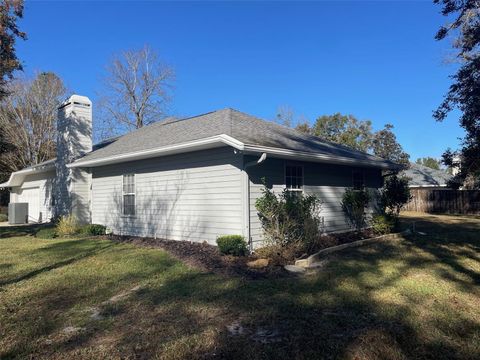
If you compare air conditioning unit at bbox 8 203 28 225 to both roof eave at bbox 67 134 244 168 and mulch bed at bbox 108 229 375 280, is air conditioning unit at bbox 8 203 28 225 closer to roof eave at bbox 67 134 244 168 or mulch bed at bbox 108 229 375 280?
roof eave at bbox 67 134 244 168

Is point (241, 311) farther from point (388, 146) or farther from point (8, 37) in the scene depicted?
point (388, 146)

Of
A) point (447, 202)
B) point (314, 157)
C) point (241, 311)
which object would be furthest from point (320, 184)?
point (447, 202)

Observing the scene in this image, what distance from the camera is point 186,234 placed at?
11.6 meters

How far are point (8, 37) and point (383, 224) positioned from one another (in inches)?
581

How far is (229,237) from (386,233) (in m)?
6.39

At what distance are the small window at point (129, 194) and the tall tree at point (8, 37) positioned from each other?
224 inches

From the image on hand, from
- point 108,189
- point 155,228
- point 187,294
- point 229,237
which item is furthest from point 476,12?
point 108,189

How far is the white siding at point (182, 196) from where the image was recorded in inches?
403

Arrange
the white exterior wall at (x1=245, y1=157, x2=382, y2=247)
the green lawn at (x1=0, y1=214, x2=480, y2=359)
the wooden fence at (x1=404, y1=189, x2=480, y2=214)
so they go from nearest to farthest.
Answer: the green lawn at (x1=0, y1=214, x2=480, y2=359) → the white exterior wall at (x1=245, y1=157, x2=382, y2=247) → the wooden fence at (x1=404, y1=189, x2=480, y2=214)

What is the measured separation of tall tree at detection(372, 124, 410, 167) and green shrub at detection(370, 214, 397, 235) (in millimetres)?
27629

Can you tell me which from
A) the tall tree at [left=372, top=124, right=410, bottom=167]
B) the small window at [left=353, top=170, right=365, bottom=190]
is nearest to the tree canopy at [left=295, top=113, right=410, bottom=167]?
the tall tree at [left=372, top=124, right=410, bottom=167]

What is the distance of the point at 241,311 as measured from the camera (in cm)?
548

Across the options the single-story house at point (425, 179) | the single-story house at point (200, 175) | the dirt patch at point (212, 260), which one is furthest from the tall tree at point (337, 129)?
the dirt patch at point (212, 260)

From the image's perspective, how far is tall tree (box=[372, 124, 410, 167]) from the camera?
39125mm
